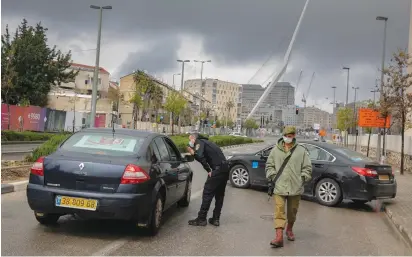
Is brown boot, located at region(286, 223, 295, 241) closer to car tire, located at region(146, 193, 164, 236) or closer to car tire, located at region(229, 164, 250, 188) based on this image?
car tire, located at region(146, 193, 164, 236)

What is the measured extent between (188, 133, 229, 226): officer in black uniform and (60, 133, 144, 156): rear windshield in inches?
42.4

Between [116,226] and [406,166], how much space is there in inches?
893

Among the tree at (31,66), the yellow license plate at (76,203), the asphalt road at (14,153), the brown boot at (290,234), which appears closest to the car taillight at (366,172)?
the brown boot at (290,234)

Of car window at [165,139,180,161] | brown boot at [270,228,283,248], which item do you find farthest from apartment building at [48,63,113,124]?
brown boot at [270,228,283,248]

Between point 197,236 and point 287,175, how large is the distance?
1595 millimetres

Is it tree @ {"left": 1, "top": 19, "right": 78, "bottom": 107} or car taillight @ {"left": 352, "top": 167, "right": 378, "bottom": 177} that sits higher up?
tree @ {"left": 1, "top": 19, "right": 78, "bottom": 107}

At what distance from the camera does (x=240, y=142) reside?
174ft

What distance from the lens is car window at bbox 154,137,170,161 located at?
755 centimetres

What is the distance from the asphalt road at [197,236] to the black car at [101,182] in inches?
13.6

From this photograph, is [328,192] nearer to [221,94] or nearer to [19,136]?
[19,136]

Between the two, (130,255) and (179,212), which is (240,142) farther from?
(130,255)

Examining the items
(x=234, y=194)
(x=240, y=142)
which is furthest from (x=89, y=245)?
(x=240, y=142)

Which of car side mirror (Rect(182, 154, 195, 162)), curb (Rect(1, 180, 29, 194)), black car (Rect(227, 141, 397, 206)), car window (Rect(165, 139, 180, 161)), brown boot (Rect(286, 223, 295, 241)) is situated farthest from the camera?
black car (Rect(227, 141, 397, 206))

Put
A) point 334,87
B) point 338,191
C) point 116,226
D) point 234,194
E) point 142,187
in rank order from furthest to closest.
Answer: point 334,87
point 234,194
point 338,191
point 116,226
point 142,187
